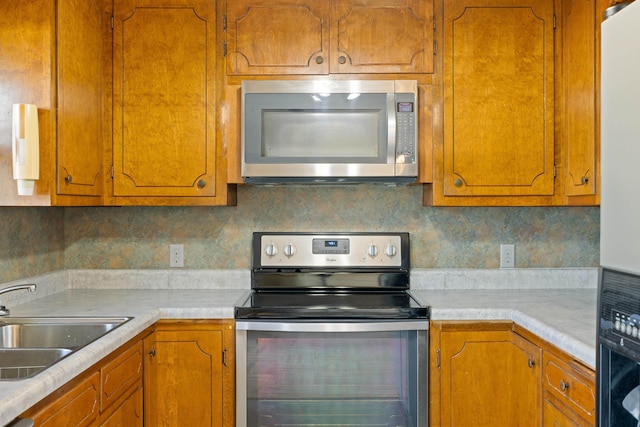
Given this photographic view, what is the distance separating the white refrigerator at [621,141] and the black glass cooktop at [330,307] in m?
0.99

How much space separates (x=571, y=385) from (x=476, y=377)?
0.49 m

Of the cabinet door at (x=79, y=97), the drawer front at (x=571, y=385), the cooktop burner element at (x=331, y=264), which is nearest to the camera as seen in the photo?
the drawer front at (x=571, y=385)

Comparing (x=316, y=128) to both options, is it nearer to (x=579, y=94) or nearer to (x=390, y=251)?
(x=390, y=251)

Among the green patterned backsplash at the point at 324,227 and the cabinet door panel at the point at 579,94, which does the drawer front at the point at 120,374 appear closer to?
the green patterned backsplash at the point at 324,227

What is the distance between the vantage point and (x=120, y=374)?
170 cm

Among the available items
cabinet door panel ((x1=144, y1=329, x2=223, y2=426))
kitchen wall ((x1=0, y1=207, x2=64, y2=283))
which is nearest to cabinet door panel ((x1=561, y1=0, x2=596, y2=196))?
cabinet door panel ((x1=144, y1=329, x2=223, y2=426))

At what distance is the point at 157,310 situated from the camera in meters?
2.01

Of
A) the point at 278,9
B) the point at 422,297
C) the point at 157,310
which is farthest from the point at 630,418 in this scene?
the point at 278,9

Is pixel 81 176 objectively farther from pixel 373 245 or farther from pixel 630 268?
pixel 630 268

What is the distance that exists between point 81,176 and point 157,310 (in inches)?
24.0

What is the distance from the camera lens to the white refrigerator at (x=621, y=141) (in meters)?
1.03

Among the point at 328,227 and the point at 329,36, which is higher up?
the point at 329,36

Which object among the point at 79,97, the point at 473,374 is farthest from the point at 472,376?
the point at 79,97

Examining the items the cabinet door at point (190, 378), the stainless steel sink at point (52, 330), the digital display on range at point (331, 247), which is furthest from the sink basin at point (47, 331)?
the digital display on range at point (331, 247)
